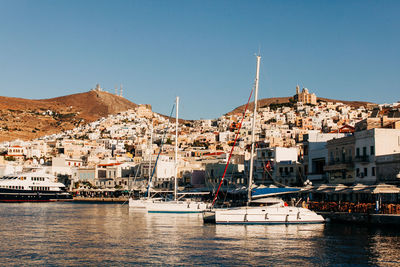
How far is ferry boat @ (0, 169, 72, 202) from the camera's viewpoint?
9775 centimetres

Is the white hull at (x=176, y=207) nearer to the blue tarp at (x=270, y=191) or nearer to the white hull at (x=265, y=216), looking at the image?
the blue tarp at (x=270, y=191)

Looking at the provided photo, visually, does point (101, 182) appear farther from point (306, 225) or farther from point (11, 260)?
point (11, 260)

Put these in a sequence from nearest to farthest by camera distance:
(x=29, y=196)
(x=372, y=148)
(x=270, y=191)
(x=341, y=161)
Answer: (x=270, y=191), (x=372, y=148), (x=341, y=161), (x=29, y=196)

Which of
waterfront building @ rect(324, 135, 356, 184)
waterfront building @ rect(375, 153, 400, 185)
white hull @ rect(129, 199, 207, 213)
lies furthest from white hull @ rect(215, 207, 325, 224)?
white hull @ rect(129, 199, 207, 213)

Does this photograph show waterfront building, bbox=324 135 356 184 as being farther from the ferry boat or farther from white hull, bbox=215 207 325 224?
the ferry boat

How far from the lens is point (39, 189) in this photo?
10231cm

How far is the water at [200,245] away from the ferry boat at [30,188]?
59865mm

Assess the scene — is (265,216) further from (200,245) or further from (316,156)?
(316,156)

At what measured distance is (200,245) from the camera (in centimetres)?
3028

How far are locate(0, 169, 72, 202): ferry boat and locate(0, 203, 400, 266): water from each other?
59.9 m

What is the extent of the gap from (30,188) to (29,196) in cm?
160

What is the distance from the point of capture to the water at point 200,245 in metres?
25.4

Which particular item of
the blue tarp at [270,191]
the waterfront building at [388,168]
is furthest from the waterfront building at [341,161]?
the blue tarp at [270,191]

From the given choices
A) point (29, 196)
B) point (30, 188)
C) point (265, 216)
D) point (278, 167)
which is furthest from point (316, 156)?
point (29, 196)
